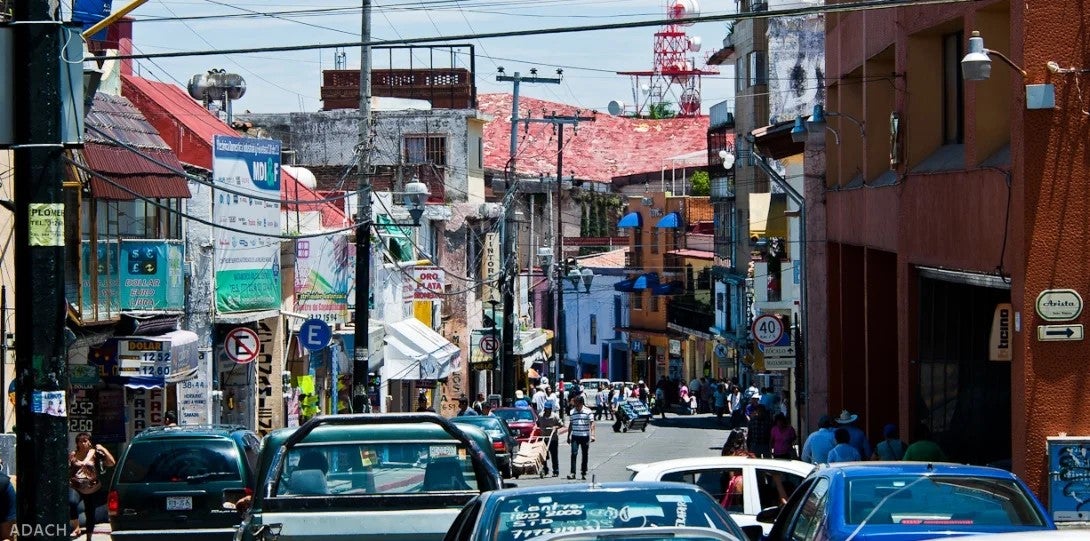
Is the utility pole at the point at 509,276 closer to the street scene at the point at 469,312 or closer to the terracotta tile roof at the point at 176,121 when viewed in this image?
the street scene at the point at 469,312

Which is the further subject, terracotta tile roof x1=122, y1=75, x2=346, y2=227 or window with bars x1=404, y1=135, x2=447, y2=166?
window with bars x1=404, y1=135, x2=447, y2=166

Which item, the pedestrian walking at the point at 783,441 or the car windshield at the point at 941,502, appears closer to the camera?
the car windshield at the point at 941,502

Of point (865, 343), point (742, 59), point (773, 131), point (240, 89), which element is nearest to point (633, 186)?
point (742, 59)

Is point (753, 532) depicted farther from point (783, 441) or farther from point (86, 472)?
point (783, 441)

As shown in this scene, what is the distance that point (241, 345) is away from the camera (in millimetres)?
28781

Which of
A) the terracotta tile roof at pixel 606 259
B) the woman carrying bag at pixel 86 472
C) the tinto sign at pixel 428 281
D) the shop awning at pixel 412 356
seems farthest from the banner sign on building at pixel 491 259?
the woman carrying bag at pixel 86 472

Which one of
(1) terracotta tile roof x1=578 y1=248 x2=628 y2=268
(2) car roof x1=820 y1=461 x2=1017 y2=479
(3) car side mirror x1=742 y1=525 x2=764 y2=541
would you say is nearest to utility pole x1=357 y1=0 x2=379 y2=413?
(3) car side mirror x1=742 y1=525 x2=764 y2=541

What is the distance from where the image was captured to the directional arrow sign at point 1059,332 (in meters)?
16.5

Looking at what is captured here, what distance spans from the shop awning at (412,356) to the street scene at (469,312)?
0.09 meters

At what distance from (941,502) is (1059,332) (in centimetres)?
667

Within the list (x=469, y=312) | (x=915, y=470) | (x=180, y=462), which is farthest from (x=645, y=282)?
(x=915, y=470)

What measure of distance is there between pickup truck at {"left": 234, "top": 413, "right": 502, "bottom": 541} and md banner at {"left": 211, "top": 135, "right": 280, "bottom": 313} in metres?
16.4

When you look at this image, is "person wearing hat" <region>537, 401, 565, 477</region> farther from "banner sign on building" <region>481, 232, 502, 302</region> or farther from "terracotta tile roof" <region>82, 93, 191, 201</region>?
"banner sign on building" <region>481, 232, 502, 302</region>

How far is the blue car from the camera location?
1013 cm
